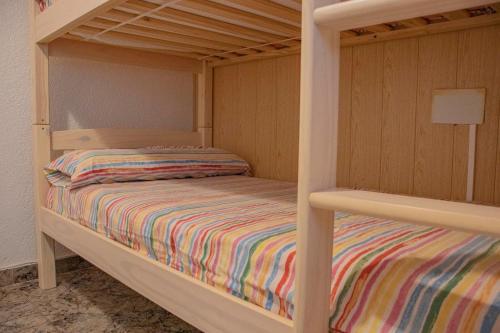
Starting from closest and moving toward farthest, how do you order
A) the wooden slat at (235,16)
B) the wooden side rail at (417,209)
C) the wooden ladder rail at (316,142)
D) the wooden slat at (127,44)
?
1. the wooden side rail at (417,209)
2. the wooden ladder rail at (316,142)
3. the wooden slat at (235,16)
4. the wooden slat at (127,44)

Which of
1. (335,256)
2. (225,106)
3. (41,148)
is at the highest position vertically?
(225,106)

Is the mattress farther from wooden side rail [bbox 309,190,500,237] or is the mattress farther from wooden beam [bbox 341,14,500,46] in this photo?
wooden beam [bbox 341,14,500,46]

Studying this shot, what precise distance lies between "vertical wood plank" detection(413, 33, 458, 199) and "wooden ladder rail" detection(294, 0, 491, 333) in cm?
108

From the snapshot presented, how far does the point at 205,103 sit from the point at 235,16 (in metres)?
0.96

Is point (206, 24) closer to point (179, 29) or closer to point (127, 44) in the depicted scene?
point (179, 29)

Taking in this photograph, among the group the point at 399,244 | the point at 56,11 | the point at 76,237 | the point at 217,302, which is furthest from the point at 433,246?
the point at 56,11

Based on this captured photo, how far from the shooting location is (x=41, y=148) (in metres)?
1.96

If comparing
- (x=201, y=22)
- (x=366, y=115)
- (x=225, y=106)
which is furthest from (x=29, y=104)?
(x=366, y=115)

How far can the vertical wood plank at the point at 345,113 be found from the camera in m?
1.86

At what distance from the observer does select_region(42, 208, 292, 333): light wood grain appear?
85 cm

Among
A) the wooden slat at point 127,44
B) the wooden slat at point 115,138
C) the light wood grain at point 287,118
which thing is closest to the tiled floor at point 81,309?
the wooden slat at point 115,138

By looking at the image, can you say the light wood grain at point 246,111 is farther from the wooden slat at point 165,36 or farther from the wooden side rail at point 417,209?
the wooden side rail at point 417,209

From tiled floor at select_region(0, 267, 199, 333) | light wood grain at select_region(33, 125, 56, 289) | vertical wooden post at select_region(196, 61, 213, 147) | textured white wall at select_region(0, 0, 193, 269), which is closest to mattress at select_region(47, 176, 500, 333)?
tiled floor at select_region(0, 267, 199, 333)

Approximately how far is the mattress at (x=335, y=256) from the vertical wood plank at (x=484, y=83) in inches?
22.8
